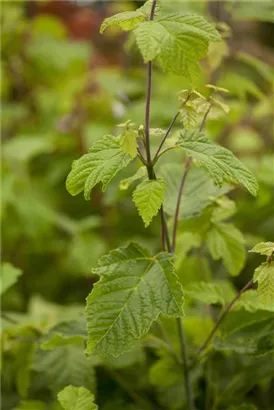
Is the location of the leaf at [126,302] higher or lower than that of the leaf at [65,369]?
higher

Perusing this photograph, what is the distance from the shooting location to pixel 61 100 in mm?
2092

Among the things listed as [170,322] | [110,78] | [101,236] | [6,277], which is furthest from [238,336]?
[110,78]

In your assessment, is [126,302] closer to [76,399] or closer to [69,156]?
[76,399]

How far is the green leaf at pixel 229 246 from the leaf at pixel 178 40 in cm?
36

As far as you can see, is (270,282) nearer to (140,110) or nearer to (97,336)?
(97,336)

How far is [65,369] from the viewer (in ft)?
3.99

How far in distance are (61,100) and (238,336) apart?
1.25m

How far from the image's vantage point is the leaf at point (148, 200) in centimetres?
84

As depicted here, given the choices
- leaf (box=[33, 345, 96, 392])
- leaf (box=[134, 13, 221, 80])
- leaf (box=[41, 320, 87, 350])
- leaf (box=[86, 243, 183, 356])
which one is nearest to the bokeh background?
leaf (box=[33, 345, 96, 392])

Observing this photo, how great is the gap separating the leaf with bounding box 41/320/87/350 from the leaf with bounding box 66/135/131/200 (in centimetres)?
30

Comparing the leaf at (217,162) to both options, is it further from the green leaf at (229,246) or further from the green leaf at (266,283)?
the green leaf at (229,246)

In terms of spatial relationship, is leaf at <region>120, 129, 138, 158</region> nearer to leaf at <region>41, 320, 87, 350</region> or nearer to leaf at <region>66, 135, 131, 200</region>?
leaf at <region>66, 135, 131, 200</region>

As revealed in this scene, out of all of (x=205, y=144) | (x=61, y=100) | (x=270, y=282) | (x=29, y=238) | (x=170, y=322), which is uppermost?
(x=205, y=144)

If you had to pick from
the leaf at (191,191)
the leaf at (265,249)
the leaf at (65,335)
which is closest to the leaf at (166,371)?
the leaf at (65,335)
